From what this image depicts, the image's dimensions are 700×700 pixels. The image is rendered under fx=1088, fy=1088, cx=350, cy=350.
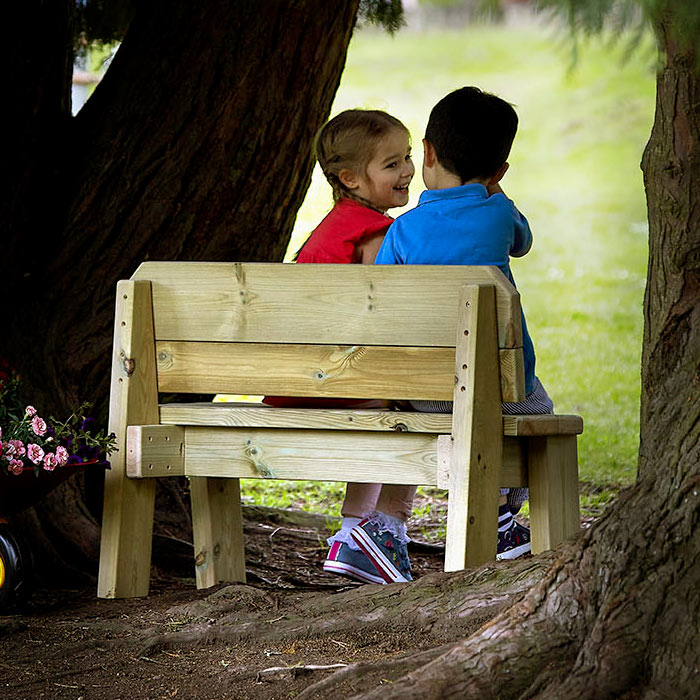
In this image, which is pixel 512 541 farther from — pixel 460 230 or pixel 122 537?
pixel 122 537

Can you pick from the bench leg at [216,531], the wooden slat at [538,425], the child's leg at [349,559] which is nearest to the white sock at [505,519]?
the child's leg at [349,559]

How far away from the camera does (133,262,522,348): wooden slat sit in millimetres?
2754

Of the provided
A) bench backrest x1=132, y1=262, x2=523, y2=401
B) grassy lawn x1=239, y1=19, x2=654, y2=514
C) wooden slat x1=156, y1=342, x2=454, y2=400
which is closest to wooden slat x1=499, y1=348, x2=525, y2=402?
bench backrest x1=132, y1=262, x2=523, y2=401

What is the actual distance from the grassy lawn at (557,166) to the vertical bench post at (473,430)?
7.81m

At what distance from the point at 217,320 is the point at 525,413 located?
93 cm

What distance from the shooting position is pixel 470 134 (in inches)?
129

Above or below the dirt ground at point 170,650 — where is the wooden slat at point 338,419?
above

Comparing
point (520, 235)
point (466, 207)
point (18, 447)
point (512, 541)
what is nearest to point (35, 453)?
point (18, 447)

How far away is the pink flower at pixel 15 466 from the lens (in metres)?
2.80

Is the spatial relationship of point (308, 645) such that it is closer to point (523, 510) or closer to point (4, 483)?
point (4, 483)

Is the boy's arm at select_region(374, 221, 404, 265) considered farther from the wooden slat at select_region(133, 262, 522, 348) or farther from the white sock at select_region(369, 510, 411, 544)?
the white sock at select_region(369, 510, 411, 544)

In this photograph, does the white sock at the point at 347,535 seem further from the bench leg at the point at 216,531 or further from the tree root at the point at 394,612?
the tree root at the point at 394,612

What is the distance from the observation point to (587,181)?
50.5 ft

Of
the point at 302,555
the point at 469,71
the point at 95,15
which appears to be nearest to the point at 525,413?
the point at 302,555
